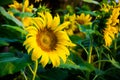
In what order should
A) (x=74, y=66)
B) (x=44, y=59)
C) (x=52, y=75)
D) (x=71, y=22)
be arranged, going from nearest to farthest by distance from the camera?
(x=44, y=59), (x=74, y=66), (x=52, y=75), (x=71, y=22)

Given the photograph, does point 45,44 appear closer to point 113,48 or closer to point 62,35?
point 62,35

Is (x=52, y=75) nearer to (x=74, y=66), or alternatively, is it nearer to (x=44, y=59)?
(x=74, y=66)

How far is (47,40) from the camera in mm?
2402

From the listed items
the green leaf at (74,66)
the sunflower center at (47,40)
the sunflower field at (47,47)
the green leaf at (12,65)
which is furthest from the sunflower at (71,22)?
the green leaf at (12,65)

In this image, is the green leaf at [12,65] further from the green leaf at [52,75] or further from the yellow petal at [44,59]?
the green leaf at [52,75]

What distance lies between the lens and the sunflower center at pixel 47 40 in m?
2.34

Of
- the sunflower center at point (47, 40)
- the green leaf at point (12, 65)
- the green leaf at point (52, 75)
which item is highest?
the sunflower center at point (47, 40)

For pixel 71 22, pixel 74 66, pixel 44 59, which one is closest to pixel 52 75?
pixel 74 66

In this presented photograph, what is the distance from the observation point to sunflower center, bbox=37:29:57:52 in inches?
92.2

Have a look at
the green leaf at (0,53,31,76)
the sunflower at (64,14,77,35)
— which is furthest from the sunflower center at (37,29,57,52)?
the sunflower at (64,14,77,35)

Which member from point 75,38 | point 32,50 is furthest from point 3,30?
point 32,50

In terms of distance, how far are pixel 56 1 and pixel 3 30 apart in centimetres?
371

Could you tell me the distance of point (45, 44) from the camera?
2371 millimetres

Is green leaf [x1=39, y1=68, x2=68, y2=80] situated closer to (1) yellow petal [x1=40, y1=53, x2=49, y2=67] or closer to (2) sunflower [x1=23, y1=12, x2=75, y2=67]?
(2) sunflower [x1=23, y1=12, x2=75, y2=67]
